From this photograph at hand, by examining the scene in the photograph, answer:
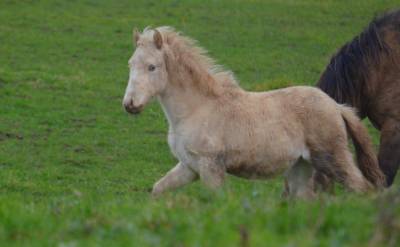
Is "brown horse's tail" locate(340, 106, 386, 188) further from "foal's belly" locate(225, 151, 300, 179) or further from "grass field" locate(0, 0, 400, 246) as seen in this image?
"foal's belly" locate(225, 151, 300, 179)

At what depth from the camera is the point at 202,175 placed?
7.54 m

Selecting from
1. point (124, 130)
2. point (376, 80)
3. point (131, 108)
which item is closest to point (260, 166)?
point (131, 108)

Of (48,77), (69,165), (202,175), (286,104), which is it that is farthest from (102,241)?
(48,77)

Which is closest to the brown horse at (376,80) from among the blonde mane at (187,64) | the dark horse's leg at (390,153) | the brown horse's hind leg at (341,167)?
the dark horse's leg at (390,153)

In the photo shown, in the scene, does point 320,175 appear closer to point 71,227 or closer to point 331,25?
point 71,227

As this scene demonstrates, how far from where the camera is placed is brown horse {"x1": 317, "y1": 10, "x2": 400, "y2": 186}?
361 inches

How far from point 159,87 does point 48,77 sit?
26.5 feet

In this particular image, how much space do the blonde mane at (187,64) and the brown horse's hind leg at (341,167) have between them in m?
1.11

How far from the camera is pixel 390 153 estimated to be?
360 inches

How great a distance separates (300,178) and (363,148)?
0.66 meters

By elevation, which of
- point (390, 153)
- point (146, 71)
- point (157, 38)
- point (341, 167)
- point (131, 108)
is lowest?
point (390, 153)

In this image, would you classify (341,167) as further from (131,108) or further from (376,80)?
(131,108)

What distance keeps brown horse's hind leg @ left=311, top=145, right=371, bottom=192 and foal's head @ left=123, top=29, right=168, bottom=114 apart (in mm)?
1574

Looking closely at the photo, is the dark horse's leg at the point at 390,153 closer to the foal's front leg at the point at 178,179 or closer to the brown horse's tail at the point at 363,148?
the brown horse's tail at the point at 363,148
